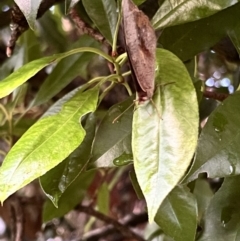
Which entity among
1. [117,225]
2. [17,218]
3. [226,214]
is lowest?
[117,225]

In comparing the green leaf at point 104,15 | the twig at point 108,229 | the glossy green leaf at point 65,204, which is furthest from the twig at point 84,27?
the twig at point 108,229

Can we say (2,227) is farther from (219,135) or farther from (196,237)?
(219,135)

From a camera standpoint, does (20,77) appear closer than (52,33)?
Yes

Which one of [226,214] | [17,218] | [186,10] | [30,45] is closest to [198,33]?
[186,10]

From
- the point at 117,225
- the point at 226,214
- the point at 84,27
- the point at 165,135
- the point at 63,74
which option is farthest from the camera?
the point at 117,225

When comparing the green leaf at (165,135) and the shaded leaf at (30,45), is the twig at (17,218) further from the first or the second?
the green leaf at (165,135)

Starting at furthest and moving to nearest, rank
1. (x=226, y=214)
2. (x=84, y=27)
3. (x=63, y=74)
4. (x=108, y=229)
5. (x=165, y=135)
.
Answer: (x=108, y=229) → (x=63, y=74) → (x=84, y=27) → (x=226, y=214) → (x=165, y=135)

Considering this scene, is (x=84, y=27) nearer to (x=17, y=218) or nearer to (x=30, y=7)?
(x=30, y=7)
